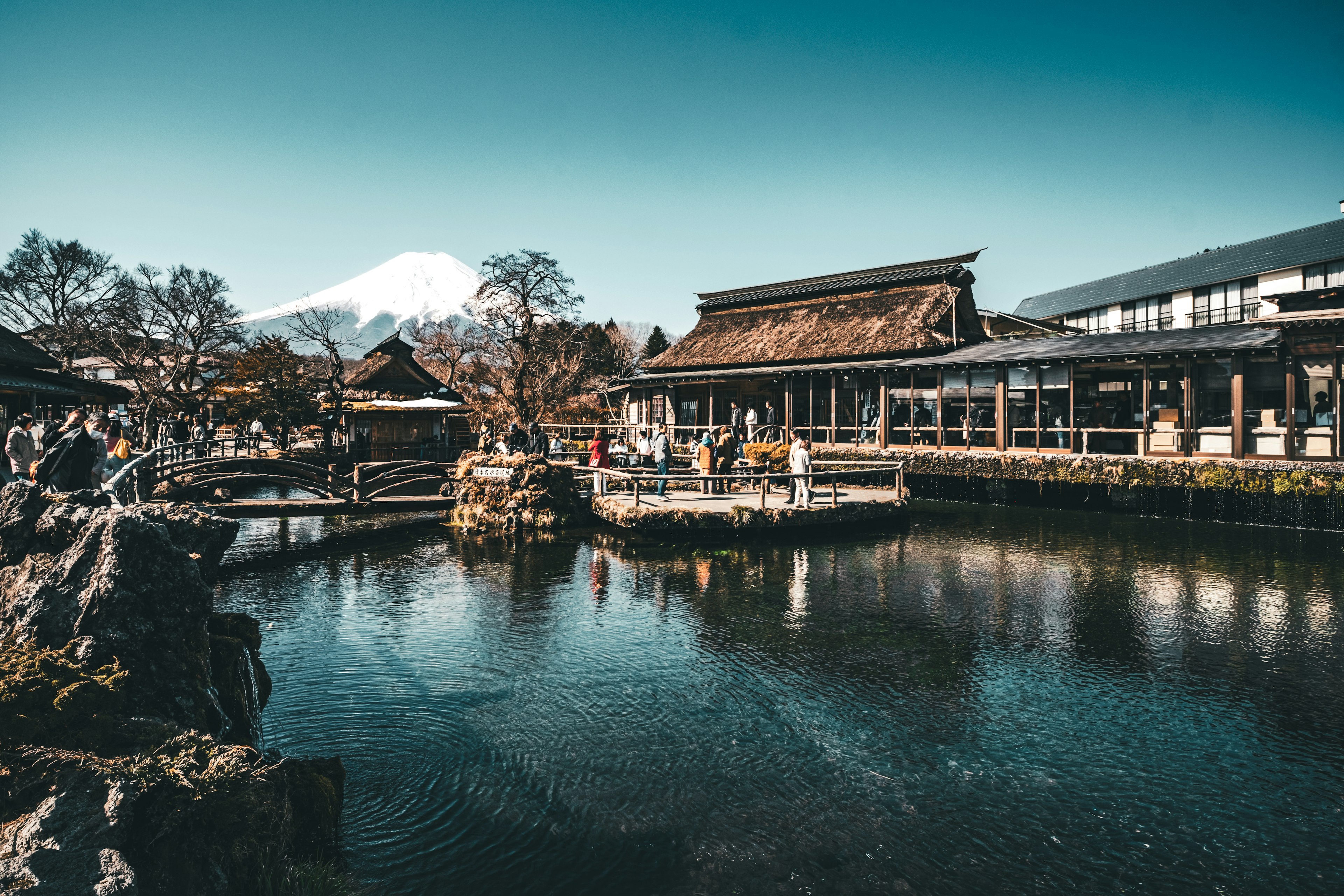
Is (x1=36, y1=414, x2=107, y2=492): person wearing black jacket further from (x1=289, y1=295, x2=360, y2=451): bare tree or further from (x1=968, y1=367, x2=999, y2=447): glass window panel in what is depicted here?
(x1=968, y1=367, x2=999, y2=447): glass window panel

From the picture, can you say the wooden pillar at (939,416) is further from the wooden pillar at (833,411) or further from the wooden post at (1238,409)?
the wooden post at (1238,409)

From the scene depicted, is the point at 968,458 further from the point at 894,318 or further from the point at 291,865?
the point at 291,865

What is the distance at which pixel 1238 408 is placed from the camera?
21047 mm

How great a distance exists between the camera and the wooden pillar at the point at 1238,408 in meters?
21.0

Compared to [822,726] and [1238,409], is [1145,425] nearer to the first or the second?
[1238,409]

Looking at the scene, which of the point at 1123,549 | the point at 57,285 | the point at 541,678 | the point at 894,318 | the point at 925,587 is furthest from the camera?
the point at 57,285

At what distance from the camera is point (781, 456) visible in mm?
26000

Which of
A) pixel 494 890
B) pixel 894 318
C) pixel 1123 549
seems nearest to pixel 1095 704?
pixel 494 890

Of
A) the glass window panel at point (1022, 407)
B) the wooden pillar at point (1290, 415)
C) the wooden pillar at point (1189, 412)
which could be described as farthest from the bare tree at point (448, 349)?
the wooden pillar at point (1290, 415)

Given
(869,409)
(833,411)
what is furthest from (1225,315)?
(833,411)

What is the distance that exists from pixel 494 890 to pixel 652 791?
1668 mm

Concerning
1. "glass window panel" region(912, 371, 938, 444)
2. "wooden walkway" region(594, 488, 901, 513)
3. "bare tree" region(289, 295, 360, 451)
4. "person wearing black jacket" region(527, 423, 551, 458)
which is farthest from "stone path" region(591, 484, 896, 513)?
"bare tree" region(289, 295, 360, 451)

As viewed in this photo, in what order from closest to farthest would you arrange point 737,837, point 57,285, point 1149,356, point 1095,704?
1. point 737,837
2. point 1095,704
3. point 1149,356
4. point 57,285

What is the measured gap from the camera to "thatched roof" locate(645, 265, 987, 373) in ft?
108
